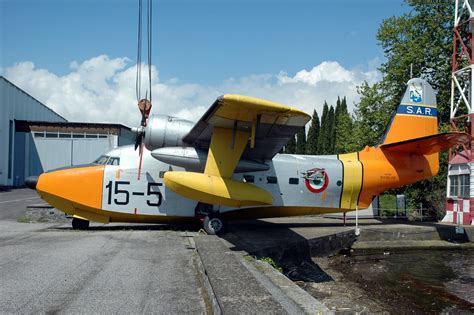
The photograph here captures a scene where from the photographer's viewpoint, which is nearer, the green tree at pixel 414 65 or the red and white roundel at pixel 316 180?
the red and white roundel at pixel 316 180

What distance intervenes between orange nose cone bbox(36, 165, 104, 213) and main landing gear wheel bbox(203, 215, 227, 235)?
3.22m

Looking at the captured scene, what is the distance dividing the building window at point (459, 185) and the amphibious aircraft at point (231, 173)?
2.44 meters

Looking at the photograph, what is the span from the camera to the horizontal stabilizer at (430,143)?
10998 millimetres

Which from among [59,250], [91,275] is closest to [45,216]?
[59,250]

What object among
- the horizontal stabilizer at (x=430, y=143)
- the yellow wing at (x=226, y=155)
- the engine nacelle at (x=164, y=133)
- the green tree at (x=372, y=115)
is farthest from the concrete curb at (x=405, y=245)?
the green tree at (x=372, y=115)

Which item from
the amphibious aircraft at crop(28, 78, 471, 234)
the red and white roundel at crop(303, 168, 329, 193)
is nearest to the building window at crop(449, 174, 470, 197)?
the amphibious aircraft at crop(28, 78, 471, 234)

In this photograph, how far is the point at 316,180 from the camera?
12.7 metres

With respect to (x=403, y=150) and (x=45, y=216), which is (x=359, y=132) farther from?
(x=45, y=216)

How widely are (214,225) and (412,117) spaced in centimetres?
778

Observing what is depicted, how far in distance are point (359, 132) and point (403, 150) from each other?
13129 millimetres

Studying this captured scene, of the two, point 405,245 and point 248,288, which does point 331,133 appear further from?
point 248,288

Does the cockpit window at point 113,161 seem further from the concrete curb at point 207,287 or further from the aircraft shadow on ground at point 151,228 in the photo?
the concrete curb at point 207,287

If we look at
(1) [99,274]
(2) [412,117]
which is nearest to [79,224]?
(1) [99,274]

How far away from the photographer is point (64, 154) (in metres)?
38.6
